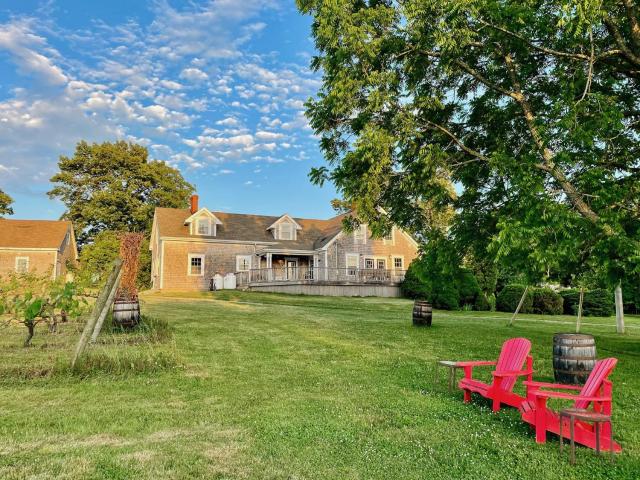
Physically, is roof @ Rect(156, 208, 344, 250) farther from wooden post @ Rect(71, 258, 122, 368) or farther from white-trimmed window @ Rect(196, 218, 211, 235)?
wooden post @ Rect(71, 258, 122, 368)

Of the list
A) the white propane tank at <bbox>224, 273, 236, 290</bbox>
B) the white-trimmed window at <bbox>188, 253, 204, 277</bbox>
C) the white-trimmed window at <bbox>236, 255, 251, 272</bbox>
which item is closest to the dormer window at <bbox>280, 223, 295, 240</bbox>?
the white-trimmed window at <bbox>236, 255, 251, 272</bbox>

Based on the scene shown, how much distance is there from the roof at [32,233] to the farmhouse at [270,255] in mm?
7614

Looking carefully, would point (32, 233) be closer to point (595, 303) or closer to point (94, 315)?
point (94, 315)

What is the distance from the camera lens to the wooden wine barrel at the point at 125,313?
11.5 metres

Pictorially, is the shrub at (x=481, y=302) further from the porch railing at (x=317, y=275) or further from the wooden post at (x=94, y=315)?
the wooden post at (x=94, y=315)

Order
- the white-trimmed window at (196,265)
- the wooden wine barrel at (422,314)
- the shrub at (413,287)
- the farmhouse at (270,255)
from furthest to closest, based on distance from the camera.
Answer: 1. the white-trimmed window at (196,265)
2. the farmhouse at (270,255)
3. the shrub at (413,287)
4. the wooden wine barrel at (422,314)

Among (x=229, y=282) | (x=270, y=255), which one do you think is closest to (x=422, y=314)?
(x=270, y=255)

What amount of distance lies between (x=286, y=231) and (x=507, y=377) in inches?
1308

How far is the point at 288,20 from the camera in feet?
45.1

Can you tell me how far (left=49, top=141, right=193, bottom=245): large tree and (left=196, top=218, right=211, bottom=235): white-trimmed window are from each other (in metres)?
13.5

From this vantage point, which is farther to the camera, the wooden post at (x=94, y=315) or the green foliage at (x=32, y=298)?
the green foliage at (x=32, y=298)

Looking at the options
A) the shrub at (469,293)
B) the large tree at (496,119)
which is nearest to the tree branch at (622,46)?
the large tree at (496,119)

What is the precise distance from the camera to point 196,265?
35.7 m

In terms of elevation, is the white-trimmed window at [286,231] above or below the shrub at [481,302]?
above
